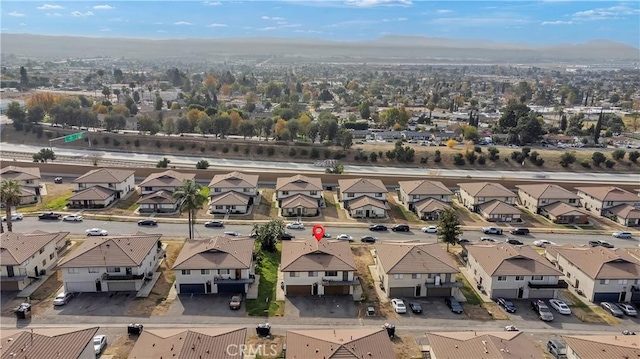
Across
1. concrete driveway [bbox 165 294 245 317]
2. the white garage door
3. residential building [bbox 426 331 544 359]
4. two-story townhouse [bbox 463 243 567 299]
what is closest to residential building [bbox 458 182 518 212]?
two-story townhouse [bbox 463 243 567 299]

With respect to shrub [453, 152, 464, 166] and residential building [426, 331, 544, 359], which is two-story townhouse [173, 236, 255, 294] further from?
shrub [453, 152, 464, 166]

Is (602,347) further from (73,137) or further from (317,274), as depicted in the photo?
(73,137)

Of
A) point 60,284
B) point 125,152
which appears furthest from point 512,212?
point 125,152

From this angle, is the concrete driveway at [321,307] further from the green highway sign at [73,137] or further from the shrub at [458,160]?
the green highway sign at [73,137]

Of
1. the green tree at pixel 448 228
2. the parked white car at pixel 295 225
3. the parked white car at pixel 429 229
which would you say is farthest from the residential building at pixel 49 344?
the parked white car at pixel 429 229

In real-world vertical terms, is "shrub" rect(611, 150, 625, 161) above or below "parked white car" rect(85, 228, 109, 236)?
Result: above

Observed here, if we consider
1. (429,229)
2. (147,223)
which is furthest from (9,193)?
(429,229)
